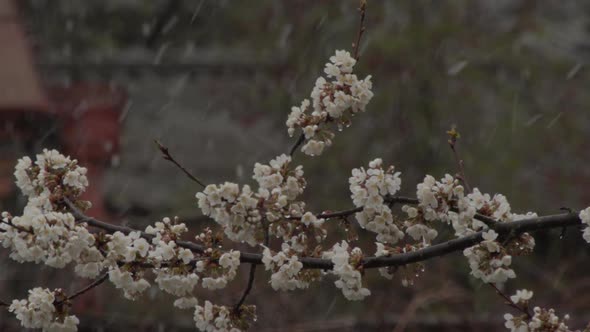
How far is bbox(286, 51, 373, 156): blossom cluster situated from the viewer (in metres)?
2.07

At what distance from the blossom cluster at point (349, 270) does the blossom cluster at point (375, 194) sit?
114mm

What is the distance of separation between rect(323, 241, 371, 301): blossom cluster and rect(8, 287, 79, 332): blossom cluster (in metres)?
0.67


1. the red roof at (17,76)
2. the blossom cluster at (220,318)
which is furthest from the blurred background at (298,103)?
the blossom cluster at (220,318)

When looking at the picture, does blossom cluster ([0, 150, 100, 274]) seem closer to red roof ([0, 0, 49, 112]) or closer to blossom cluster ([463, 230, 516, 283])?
blossom cluster ([463, 230, 516, 283])

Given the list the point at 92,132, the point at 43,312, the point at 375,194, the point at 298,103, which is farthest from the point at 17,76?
the point at 375,194

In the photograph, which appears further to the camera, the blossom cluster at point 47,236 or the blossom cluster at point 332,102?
the blossom cluster at point 332,102

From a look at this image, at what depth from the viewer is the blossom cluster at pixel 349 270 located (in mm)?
1873

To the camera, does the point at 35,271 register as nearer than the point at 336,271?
No

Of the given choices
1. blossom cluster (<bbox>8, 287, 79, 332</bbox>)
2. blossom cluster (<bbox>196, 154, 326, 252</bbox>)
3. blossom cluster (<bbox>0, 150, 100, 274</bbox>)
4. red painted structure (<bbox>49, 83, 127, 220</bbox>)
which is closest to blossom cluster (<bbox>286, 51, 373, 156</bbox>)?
blossom cluster (<bbox>196, 154, 326, 252</bbox>)

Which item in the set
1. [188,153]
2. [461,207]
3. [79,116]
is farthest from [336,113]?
[188,153]

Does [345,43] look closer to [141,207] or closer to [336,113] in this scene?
[141,207]

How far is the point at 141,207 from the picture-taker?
24.0ft

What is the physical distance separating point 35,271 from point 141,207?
211 centimetres

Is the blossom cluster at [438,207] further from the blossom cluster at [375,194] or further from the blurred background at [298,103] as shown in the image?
the blurred background at [298,103]
